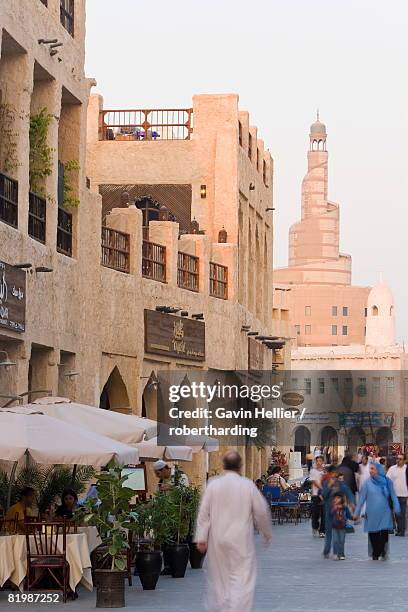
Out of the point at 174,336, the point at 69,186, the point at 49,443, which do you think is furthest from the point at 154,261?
the point at 49,443

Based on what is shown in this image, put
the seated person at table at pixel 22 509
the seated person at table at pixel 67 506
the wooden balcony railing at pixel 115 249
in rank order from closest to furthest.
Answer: the seated person at table at pixel 22 509 < the seated person at table at pixel 67 506 < the wooden balcony railing at pixel 115 249

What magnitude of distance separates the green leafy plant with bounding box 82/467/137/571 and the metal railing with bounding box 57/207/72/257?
41.9 feet

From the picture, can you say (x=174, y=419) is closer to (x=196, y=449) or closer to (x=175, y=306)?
(x=175, y=306)

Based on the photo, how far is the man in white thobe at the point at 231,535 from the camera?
11859 millimetres

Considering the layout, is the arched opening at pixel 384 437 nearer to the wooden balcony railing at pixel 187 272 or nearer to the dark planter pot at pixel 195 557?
the wooden balcony railing at pixel 187 272

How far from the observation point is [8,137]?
84.5 feet

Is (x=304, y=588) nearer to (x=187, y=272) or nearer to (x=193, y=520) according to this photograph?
(x=193, y=520)

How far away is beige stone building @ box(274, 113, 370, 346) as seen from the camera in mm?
157375

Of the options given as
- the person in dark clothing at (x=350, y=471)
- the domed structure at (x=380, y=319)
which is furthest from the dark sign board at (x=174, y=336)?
the domed structure at (x=380, y=319)

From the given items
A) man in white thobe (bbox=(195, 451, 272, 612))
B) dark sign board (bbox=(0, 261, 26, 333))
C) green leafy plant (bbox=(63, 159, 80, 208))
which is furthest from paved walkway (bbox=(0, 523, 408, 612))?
green leafy plant (bbox=(63, 159, 80, 208))

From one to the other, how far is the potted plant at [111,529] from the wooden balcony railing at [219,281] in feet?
77.8

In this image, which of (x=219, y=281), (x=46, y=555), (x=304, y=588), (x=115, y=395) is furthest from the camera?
(x=219, y=281)

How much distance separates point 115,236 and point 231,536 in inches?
866

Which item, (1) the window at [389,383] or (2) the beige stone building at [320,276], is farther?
(2) the beige stone building at [320,276]
